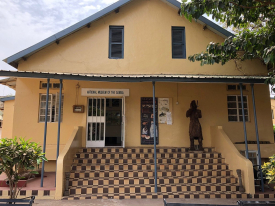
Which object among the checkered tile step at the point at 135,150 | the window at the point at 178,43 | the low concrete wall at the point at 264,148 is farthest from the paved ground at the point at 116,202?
the window at the point at 178,43

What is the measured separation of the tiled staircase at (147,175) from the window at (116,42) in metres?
4.11

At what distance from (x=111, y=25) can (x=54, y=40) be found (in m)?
2.51

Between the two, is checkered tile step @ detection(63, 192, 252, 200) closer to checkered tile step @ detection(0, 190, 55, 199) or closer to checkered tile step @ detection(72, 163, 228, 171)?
checkered tile step @ detection(0, 190, 55, 199)

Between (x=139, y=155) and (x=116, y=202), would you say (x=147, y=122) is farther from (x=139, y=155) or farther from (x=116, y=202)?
(x=116, y=202)

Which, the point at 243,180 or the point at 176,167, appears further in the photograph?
the point at 176,167

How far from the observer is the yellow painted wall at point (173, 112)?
9.06 m

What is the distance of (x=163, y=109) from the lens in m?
9.48

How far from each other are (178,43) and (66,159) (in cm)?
680

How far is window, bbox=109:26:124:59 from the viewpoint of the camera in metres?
9.71

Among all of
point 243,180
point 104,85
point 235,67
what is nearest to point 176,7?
point 235,67

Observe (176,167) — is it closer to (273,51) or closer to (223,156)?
(223,156)

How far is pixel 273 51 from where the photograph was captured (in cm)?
517

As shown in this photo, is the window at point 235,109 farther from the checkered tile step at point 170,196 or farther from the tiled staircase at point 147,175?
the checkered tile step at point 170,196

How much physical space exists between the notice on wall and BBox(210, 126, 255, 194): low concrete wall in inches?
81.0
